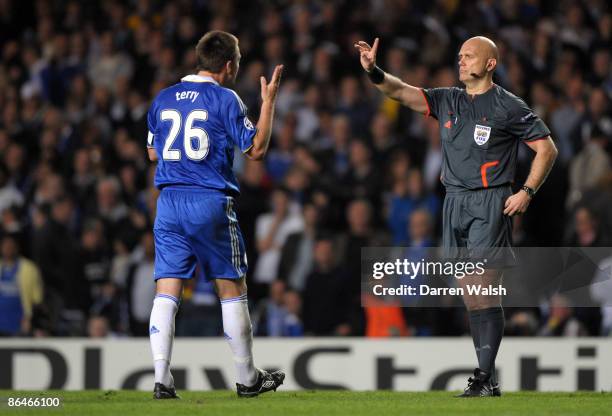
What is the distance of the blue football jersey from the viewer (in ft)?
24.1

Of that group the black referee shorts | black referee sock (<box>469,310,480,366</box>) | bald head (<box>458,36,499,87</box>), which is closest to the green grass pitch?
black referee sock (<box>469,310,480,366</box>)

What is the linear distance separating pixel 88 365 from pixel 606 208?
17.2 feet

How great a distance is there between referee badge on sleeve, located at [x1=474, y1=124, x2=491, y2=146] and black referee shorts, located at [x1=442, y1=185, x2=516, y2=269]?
1.00ft

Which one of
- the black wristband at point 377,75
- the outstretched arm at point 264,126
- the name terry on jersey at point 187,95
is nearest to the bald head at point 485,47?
the black wristband at point 377,75

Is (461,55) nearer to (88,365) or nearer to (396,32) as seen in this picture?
(88,365)

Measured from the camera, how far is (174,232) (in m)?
7.37

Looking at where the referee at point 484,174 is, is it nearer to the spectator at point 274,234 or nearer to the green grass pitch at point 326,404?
the green grass pitch at point 326,404

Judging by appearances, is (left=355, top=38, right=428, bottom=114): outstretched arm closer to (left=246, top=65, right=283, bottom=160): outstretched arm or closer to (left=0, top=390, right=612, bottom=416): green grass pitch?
(left=246, top=65, right=283, bottom=160): outstretched arm

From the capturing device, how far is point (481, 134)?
25.3ft

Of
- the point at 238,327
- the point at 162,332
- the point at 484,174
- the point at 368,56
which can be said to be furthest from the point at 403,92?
the point at 162,332

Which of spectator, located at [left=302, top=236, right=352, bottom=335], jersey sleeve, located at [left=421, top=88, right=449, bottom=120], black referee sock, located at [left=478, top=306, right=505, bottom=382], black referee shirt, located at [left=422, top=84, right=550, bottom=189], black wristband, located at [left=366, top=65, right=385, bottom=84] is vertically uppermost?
black wristband, located at [left=366, top=65, right=385, bottom=84]

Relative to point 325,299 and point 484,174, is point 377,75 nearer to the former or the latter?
point 484,174

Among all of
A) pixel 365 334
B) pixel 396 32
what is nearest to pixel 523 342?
pixel 365 334

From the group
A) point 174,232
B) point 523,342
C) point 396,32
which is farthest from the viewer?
point 396,32
